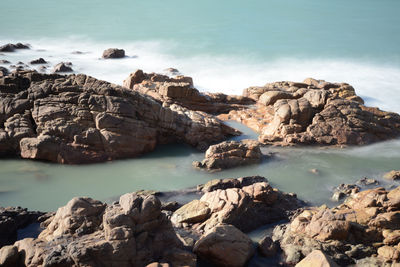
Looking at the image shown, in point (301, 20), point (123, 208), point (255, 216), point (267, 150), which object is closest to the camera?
point (123, 208)

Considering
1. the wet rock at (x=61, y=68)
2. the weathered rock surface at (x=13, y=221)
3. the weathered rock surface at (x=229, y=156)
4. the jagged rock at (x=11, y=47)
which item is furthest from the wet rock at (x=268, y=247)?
the jagged rock at (x=11, y=47)

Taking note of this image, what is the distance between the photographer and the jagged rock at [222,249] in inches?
424

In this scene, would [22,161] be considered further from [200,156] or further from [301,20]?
[301,20]

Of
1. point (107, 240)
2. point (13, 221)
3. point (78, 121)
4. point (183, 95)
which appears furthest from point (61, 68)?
point (107, 240)

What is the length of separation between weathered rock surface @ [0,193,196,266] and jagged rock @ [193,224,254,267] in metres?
0.73

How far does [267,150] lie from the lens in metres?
19.6

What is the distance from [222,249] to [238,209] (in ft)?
7.40


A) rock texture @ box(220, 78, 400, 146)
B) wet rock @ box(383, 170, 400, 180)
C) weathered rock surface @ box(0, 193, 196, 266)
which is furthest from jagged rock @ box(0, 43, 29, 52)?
wet rock @ box(383, 170, 400, 180)

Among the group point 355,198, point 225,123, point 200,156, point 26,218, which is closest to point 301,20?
point 225,123

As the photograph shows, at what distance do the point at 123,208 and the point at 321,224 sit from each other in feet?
17.8

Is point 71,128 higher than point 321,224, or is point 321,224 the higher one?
point 71,128

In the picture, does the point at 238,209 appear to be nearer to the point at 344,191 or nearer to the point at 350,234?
the point at 350,234

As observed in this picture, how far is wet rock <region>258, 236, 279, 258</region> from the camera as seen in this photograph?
453 inches

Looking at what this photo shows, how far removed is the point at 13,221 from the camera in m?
12.0
